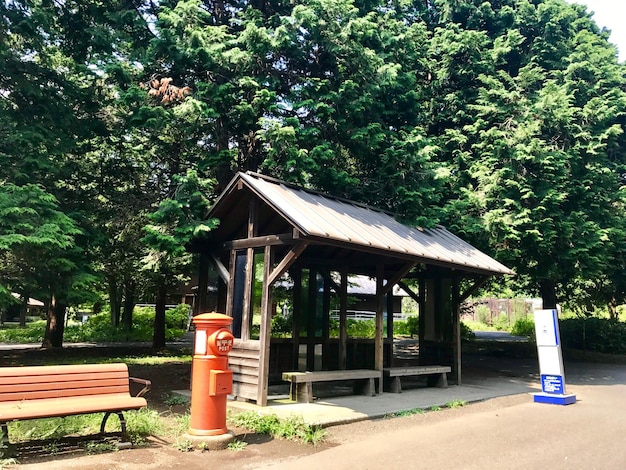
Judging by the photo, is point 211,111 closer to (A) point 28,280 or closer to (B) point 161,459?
(A) point 28,280

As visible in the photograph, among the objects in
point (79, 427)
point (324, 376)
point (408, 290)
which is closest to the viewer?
point (79, 427)

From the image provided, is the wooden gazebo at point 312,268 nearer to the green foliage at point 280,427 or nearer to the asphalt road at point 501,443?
the green foliage at point 280,427

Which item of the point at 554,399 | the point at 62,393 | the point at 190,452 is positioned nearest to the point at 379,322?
the point at 554,399

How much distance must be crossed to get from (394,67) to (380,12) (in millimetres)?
3398

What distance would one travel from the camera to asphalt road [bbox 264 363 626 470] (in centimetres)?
545

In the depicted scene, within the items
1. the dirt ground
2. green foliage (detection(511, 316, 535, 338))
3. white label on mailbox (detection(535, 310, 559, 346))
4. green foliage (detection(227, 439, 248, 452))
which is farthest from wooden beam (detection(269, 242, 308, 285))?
green foliage (detection(511, 316, 535, 338))

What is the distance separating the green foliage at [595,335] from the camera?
20.1m

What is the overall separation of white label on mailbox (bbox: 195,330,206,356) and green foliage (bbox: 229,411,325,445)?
1.40 m

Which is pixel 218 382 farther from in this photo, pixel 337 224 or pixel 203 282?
pixel 203 282

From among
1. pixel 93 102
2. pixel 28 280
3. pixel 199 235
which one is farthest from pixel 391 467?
pixel 93 102

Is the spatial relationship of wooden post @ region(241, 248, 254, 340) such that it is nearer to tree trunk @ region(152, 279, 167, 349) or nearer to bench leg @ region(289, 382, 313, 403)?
bench leg @ region(289, 382, 313, 403)

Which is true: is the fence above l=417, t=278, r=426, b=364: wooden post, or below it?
above

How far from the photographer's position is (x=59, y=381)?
5.54 m

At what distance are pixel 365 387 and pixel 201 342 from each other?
15.9ft
